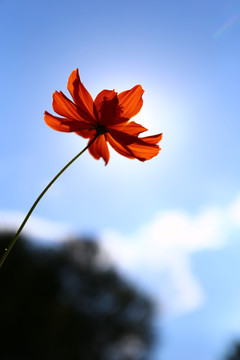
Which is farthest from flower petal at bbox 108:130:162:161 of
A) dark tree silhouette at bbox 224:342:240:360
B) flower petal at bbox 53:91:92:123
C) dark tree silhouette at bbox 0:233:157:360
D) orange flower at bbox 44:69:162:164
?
dark tree silhouette at bbox 224:342:240:360

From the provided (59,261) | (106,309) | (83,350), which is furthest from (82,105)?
(106,309)

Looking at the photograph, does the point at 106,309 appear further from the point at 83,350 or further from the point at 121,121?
the point at 121,121

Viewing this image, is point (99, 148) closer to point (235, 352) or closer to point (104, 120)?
point (104, 120)

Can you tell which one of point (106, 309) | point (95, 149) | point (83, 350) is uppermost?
point (106, 309)

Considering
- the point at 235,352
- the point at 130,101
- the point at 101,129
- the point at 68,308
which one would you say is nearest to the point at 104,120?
the point at 101,129

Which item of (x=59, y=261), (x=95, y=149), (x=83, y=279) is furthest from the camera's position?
(x=83, y=279)

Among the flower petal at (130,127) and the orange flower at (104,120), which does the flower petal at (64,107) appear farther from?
the flower petal at (130,127)

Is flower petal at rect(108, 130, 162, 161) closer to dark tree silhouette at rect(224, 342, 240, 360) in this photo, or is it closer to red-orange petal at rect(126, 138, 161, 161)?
red-orange petal at rect(126, 138, 161, 161)
